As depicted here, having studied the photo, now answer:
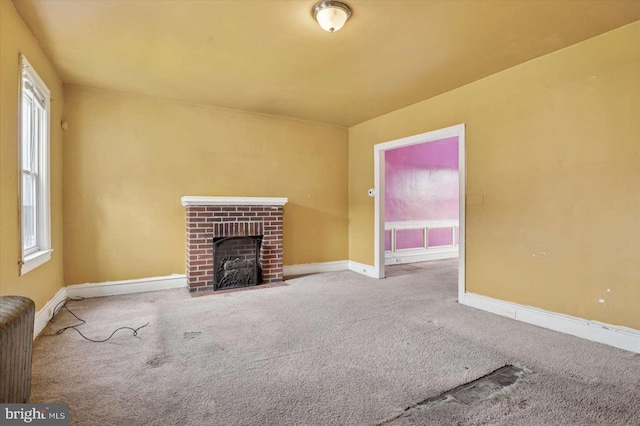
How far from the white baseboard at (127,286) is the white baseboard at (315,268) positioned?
1537mm

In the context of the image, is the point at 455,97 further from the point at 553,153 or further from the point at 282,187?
the point at 282,187

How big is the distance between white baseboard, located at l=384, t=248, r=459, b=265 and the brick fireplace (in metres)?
2.41

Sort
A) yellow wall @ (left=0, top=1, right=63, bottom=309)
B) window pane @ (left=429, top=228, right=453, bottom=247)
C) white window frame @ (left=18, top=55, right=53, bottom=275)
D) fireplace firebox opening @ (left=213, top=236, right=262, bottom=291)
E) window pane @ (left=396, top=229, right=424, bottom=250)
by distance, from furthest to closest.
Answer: window pane @ (left=429, top=228, right=453, bottom=247)
window pane @ (left=396, top=229, right=424, bottom=250)
fireplace firebox opening @ (left=213, top=236, right=262, bottom=291)
white window frame @ (left=18, top=55, right=53, bottom=275)
yellow wall @ (left=0, top=1, right=63, bottom=309)

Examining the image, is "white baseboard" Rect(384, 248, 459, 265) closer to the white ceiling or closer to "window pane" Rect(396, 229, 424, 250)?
"window pane" Rect(396, 229, 424, 250)

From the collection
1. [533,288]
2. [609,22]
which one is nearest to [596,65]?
[609,22]

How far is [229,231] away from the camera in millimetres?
4312

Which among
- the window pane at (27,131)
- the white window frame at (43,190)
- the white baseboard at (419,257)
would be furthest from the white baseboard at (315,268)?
the window pane at (27,131)

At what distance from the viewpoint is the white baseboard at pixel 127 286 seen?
3.80 metres

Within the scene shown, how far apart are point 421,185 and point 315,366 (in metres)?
5.14

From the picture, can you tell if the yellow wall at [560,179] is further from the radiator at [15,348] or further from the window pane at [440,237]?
the radiator at [15,348]

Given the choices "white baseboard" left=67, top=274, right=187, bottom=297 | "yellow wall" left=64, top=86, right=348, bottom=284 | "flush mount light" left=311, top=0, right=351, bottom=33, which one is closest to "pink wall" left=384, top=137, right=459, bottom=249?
"yellow wall" left=64, top=86, right=348, bottom=284

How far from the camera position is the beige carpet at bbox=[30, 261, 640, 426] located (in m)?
1.71

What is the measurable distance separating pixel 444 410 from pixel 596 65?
2.95 metres

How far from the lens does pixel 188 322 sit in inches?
119
